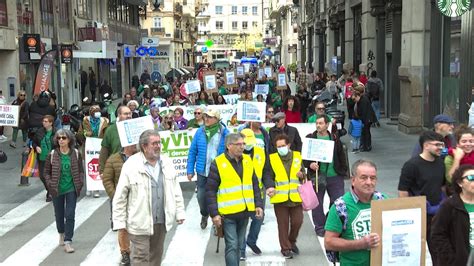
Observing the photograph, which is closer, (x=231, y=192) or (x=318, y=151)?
(x=231, y=192)

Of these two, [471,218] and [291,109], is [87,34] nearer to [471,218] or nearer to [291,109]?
[291,109]

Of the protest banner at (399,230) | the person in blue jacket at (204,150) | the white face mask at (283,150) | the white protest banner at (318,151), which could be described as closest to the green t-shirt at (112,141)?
the person in blue jacket at (204,150)

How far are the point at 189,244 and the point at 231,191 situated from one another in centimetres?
243

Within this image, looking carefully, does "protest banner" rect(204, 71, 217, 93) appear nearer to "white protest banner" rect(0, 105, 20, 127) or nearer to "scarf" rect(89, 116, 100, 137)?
"white protest banner" rect(0, 105, 20, 127)

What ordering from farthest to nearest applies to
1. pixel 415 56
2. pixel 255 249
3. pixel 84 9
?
pixel 84 9, pixel 415 56, pixel 255 249

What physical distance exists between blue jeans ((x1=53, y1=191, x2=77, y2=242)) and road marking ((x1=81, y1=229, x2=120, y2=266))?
16.5 inches

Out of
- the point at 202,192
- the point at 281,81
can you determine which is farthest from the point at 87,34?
the point at 202,192

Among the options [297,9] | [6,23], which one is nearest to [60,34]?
[6,23]

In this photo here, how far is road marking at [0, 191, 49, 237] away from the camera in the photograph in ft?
34.2

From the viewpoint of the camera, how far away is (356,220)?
179 inches

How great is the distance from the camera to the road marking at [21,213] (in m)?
10.4

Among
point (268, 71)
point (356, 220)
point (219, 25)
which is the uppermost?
point (219, 25)

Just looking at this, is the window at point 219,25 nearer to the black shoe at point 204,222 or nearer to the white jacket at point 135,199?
the black shoe at point 204,222

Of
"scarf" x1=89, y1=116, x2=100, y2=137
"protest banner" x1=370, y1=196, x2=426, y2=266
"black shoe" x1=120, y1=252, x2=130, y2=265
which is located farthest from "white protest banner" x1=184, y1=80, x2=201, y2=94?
"protest banner" x1=370, y1=196, x2=426, y2=266
